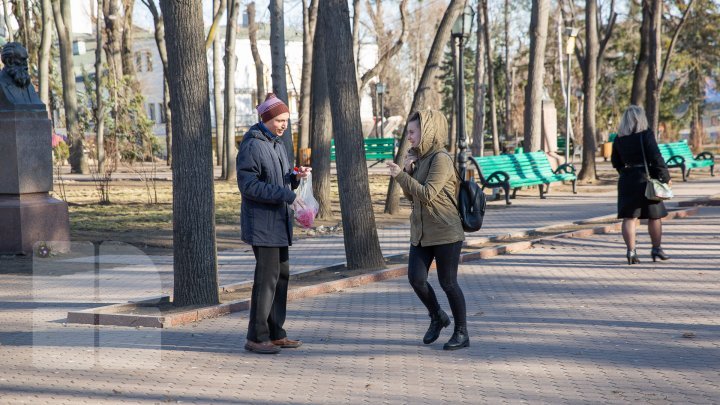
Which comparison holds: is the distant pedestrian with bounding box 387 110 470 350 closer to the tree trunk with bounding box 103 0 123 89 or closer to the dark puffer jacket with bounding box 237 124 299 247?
the dark puffer jacket with bounding box 237 124 299 247

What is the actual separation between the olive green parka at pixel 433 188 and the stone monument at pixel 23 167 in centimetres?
715

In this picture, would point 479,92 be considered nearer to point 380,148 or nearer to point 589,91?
point 380,148

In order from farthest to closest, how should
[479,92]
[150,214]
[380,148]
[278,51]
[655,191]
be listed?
[479,92]
[380,148]
[150,214]
[278,51]
[655,191]

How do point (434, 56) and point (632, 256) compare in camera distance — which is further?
point (434, 56)

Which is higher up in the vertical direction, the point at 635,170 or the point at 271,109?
the point at 271,109

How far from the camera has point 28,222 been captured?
1258cm

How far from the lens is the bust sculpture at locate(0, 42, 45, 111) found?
493 inches

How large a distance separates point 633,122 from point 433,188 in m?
4.92

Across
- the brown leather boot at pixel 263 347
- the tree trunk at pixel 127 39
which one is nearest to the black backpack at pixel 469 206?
the brown leather boot at pixel 263 347

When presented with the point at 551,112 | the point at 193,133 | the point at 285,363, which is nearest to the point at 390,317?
the point at 285,363

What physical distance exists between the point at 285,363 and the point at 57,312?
307cm

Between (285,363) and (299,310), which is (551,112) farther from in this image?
(285,363)

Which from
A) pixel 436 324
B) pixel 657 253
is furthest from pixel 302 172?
pixel 657 253

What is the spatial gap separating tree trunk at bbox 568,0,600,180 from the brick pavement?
15878mm
